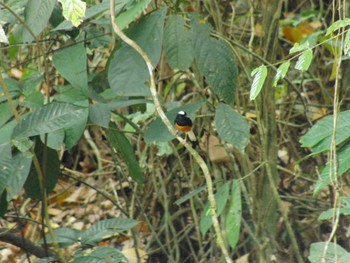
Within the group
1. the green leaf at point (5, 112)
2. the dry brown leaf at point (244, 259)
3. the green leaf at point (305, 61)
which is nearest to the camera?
the green leaf at point (305, 61)

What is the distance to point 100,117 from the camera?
8.07 ft

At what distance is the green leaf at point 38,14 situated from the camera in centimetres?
243

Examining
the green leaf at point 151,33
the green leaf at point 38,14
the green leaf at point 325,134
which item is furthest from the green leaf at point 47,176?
the green leaf at point 325,134

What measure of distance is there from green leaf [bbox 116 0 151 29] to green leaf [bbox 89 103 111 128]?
0.96 feet

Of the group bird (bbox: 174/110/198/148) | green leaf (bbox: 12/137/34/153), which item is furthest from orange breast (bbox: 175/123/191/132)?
green leaf (bbox: 12/137/34/153)

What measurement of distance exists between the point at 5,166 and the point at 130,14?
600 millimetres

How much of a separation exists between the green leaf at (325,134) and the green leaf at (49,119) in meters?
0.70

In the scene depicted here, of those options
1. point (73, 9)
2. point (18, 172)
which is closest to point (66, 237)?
point (18, 172)

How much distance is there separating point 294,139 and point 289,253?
2.48ft

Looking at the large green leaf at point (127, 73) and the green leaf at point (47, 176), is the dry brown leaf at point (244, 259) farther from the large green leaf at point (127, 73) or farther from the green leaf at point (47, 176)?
the large green leaf at point (127, 73)

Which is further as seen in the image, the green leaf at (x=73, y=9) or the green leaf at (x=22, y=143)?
the green leaf at (x=22, y=143)

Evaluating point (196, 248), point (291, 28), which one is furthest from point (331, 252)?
point (291, 28)

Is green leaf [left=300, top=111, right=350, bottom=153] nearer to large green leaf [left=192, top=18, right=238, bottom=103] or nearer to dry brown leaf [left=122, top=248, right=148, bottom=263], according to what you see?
large green leaf [left=192, top=18, right=238, bottom=103]

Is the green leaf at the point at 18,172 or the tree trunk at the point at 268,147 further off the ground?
the green leaf at the point at 18,172
